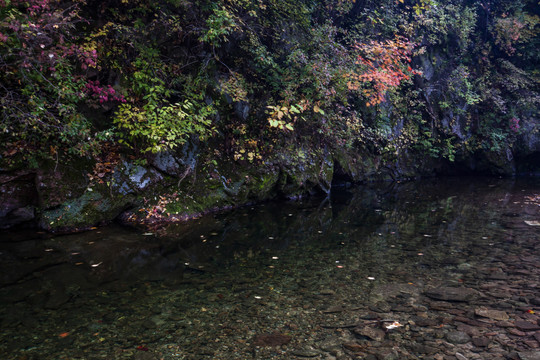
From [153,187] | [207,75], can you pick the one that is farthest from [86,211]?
[207,75]

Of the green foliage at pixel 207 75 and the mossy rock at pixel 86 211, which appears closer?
the green foliage at pixel 207 75

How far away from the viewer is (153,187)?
29.3ft

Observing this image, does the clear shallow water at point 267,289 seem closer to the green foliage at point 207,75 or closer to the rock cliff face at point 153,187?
the rock cliff face at point 153,187

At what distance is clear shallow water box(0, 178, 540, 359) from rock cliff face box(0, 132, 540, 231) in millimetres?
607

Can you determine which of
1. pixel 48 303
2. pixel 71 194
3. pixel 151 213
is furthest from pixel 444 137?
pixel 48 303

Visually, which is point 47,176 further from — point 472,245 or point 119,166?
point 472,245

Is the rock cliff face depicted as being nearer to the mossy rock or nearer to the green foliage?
the mossy rock

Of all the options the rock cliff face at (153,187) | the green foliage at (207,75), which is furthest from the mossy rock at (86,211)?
the green foliage at (207,75)

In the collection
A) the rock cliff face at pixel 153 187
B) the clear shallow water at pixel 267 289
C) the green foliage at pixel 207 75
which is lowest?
the clear shallow water at pixel 267 289

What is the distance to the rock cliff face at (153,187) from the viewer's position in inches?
295

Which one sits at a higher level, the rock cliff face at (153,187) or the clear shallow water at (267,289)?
the rock cliff face at (153,187)

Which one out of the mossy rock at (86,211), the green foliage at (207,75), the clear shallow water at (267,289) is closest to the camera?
the clear shallow water at (267,289)

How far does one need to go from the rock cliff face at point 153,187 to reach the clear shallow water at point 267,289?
61 centimetres

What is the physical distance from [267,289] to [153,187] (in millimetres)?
5343
